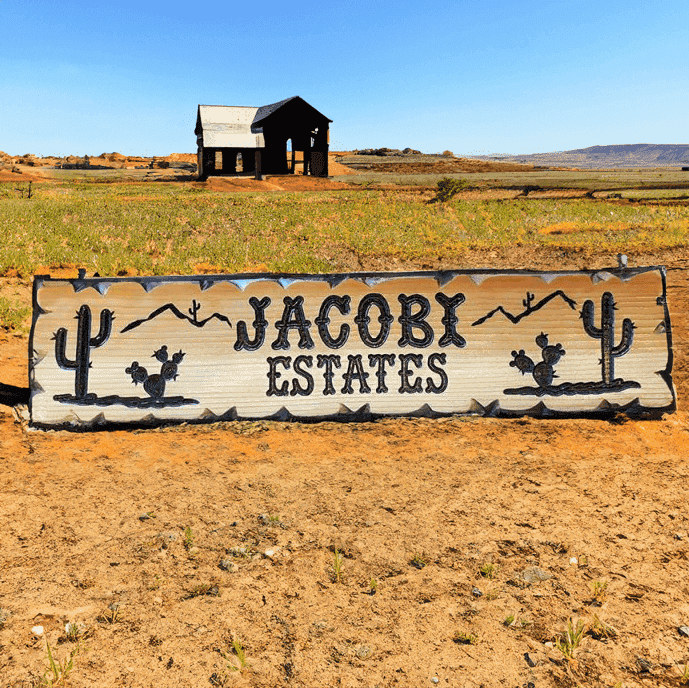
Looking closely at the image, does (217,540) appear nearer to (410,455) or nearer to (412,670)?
(412,670)

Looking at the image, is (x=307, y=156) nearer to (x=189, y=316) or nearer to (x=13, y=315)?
(x=13, y=315)

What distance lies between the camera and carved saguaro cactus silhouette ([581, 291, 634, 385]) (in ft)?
17.7

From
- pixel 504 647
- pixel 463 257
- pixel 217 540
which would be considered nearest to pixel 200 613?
pixel 217 540

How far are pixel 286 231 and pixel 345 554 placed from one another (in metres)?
15.8

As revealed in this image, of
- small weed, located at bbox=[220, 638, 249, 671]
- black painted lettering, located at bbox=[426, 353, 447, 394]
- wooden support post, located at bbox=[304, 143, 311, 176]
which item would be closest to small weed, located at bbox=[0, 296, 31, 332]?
black painted lettering, located at bbox=[426, 353, 447, 394]

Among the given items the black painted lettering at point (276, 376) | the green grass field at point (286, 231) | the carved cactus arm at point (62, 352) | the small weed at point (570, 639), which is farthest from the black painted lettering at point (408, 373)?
the green grass field at point (286, 231)

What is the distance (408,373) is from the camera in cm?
540

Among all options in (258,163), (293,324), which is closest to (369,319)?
(293,324)

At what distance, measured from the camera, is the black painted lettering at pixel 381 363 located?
212 inches

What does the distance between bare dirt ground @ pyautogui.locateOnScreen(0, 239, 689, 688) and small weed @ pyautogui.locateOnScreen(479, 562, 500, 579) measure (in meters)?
0.01

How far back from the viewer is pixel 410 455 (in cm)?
464

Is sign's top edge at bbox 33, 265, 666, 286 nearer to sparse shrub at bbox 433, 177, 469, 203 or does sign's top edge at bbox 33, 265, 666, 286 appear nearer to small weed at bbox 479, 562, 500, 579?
small weed at bbox 479, 562, 500, 579

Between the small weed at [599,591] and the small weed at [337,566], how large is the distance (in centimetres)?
131

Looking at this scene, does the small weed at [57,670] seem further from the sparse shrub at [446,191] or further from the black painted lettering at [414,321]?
the sparse shrub at [446,191]
